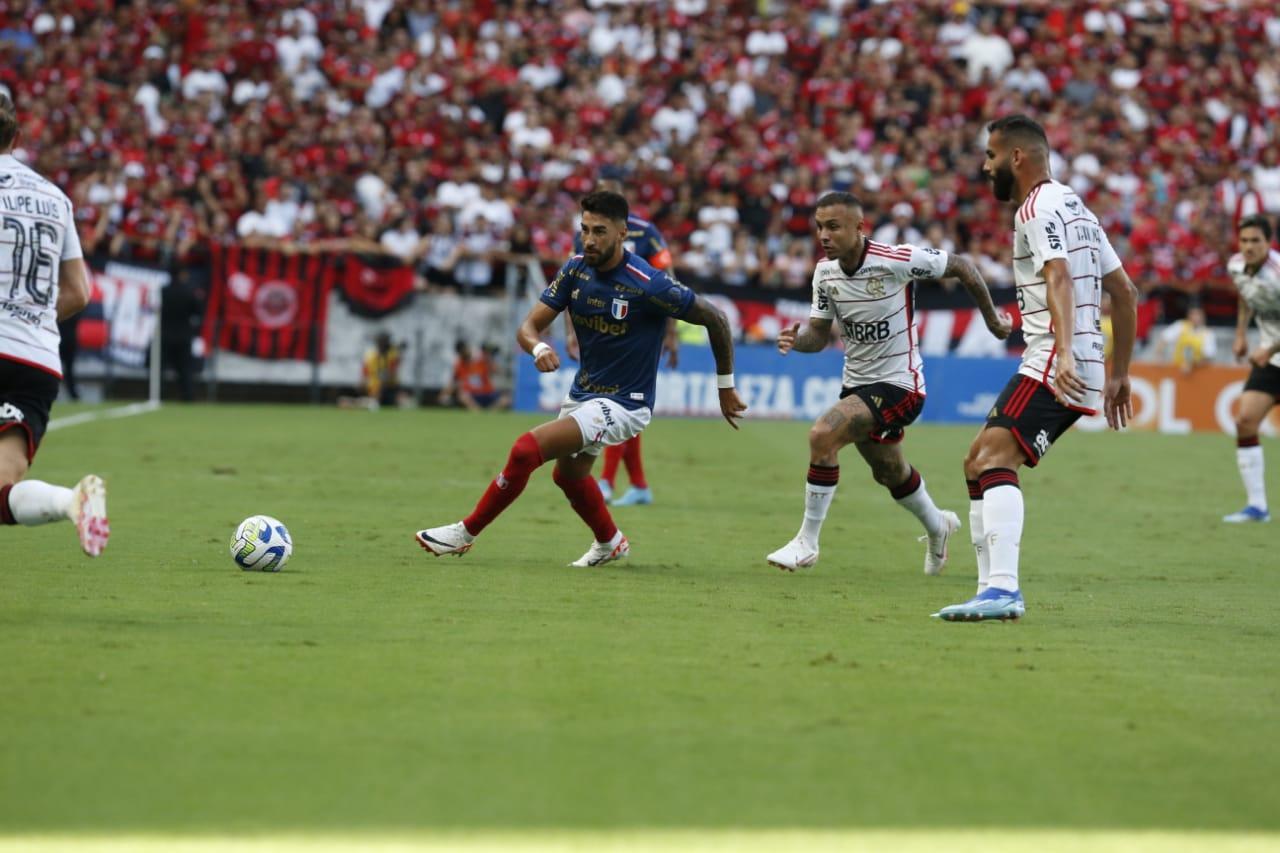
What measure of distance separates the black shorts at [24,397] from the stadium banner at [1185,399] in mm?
22073

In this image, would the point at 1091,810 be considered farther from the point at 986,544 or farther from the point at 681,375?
the point at 681,375

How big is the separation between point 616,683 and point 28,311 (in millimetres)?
2930

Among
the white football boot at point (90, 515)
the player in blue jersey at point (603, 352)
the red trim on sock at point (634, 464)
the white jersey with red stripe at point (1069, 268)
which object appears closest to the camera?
the white football boot at point (90, 515)

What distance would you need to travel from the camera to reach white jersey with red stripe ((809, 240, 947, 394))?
9.77 m

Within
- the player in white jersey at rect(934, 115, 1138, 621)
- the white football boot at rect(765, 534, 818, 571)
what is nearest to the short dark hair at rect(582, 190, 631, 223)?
the white football boot at rect(765, 534, 818, 571)

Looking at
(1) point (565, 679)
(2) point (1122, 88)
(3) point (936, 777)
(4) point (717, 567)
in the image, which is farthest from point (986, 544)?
(2) point (1122, 88)

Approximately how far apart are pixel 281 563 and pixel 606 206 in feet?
8.59

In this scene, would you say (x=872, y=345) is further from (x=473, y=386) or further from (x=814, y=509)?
(x=473, y=386)

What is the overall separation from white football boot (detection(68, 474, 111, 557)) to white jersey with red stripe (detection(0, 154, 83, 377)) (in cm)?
65

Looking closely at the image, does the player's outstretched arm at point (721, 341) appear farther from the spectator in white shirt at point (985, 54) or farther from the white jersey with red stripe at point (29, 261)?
the spectator in white shirt at point (985, 54)

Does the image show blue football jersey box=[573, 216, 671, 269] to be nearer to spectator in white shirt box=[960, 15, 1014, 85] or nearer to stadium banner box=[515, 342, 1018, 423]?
stadium banner box=[515, 342, 1018, 423]

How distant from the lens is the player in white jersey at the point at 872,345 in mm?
9539

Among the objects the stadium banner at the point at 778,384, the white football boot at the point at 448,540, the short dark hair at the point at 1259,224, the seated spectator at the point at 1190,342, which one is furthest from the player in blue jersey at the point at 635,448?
the seated spectator at the point at 1190,342

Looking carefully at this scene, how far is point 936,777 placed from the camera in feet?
15.3
